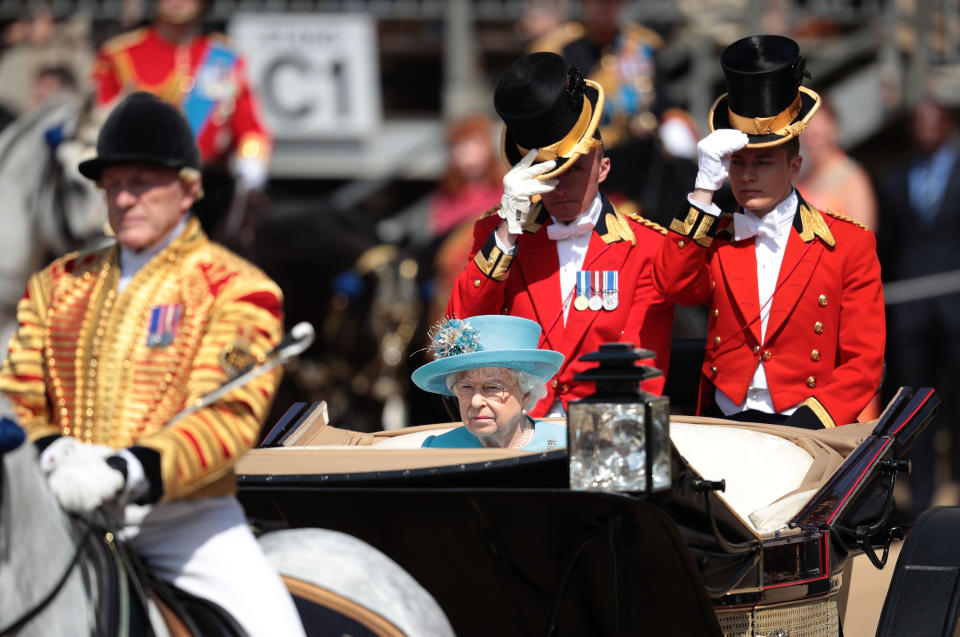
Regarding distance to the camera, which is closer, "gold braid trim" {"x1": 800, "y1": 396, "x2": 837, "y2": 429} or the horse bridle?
the horse bridle

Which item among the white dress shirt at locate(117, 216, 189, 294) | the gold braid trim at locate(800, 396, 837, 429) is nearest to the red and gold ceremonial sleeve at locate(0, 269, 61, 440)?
the white dress shirt at locate(117, 216, 189, 294)

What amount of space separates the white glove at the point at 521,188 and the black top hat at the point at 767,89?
0.56 metres

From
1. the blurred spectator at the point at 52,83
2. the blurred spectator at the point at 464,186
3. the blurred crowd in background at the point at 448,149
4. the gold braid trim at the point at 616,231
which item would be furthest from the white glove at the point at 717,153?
the blurred spectator at the point at 52,83

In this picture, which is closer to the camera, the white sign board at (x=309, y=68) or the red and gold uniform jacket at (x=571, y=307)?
the red and gold uniform jacket at (x=571, y=307)

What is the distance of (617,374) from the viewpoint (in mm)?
3557

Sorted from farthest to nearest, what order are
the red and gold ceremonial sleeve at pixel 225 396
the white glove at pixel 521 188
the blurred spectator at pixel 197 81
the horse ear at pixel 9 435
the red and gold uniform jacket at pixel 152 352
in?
the blurred spectator at pixel 197 81, the white glove at pixel 521 188, the red and gold uniform jacket at pixel 152 352, the red and gold ceremonial sleeve at pixel 225 396, the horse ear at pixel 9 435

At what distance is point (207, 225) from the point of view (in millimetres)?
7738

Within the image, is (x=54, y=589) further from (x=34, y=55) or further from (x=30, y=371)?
(x=34, y=55)

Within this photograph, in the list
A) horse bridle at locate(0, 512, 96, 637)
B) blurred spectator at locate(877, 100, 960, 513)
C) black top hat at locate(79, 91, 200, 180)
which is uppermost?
black top hat at locate(79, 91, 200, 180)

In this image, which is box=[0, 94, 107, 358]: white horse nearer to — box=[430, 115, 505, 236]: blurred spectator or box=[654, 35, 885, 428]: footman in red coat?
box=[430, 115, 505, 236]: blurred spectator

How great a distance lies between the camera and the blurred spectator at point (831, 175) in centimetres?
971

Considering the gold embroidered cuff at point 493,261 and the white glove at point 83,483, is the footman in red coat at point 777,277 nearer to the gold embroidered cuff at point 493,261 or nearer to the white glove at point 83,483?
the gold embroidered cuff at point 493,261

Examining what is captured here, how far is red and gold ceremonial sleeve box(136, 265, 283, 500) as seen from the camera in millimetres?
3297

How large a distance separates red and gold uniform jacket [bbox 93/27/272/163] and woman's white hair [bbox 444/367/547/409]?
504 centimetres
